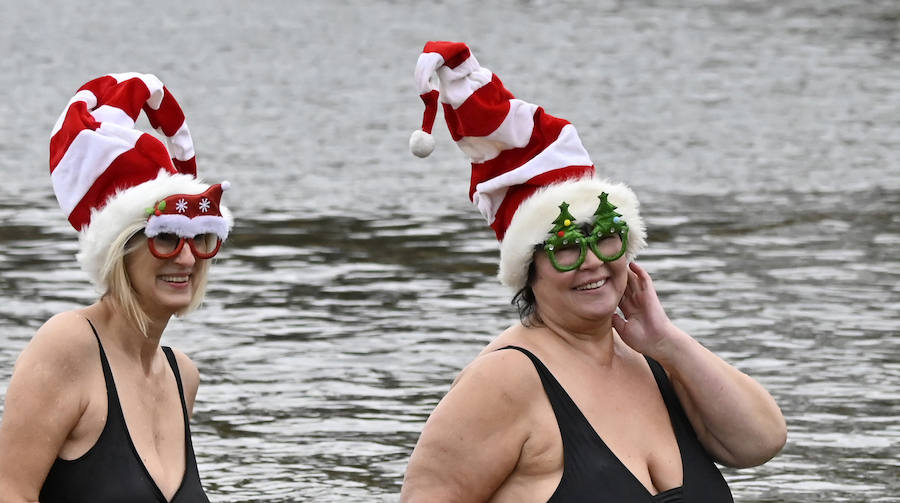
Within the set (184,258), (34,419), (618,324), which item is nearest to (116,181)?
(184,258)

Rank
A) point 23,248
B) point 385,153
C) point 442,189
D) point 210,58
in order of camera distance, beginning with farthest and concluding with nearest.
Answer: point 210,58
point 385,153
point 442,189
point 23,248

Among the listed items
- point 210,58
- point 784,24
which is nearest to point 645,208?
point 210,58

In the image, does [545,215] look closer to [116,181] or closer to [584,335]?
[584,335]

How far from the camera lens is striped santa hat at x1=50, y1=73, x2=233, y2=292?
4477 mm

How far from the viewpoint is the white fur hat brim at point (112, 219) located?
4457 mm

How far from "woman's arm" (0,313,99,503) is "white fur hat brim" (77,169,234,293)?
30cm

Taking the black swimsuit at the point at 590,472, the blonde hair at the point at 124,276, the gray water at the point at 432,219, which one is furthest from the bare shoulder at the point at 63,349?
the gray water at the point at 432,219

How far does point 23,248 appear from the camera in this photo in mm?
13195

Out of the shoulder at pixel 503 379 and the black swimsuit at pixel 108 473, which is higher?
the shoulder at pixel 503 379

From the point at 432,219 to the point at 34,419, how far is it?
10386mm

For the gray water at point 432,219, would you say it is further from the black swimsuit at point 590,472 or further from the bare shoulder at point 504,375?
the bare shoulder at point 504,375

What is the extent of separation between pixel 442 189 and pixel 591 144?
3.08 m

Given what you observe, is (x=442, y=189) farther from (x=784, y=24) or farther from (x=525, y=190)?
(x=784, y=24)

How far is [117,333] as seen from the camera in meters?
4.44
